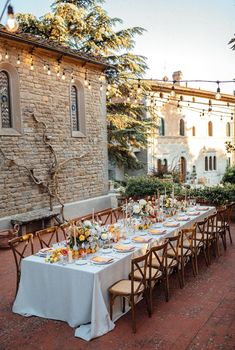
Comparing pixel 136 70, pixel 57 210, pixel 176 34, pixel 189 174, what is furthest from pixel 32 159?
pixel 189 174

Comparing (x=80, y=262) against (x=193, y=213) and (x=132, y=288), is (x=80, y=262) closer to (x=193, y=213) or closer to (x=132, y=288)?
(x=132, y=288)

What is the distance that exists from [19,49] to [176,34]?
434 cm

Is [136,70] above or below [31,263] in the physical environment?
above

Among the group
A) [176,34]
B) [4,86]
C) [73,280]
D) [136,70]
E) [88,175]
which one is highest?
[136,70]

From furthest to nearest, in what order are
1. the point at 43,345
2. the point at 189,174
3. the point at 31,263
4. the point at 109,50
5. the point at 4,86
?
the point at 189,174
the point at 109,50
the point at 4,86
the point at 31,263
the point at 43,345

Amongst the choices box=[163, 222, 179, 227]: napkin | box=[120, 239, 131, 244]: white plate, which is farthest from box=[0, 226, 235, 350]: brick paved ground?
box=[163, 222, 179, 227]: napkin

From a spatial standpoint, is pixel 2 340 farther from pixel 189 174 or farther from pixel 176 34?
pixel 189 174

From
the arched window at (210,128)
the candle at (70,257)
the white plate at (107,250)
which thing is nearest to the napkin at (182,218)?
the white plate at (107,250)

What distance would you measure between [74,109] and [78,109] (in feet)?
0.54

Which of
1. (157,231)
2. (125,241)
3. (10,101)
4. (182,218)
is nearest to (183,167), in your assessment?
(10,101)

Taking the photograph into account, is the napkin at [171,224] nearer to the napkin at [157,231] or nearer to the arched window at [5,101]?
the napkin at [157,231]

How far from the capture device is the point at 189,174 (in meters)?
26.1

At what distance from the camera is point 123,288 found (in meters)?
4.73

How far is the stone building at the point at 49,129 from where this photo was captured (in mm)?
9609
